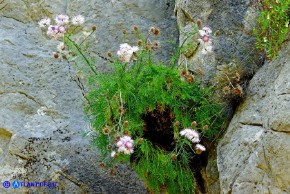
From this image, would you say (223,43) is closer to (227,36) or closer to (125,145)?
(227,36)

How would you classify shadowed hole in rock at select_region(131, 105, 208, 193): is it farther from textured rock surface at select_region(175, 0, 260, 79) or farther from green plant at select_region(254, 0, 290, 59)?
green plant at select_region(254, 0, 290, 59)

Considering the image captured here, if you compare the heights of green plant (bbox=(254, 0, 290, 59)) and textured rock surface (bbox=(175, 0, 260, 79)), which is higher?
textured rock surface (bbox=(175, 0, 260, 79))

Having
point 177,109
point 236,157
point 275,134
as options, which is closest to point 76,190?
point 177,109

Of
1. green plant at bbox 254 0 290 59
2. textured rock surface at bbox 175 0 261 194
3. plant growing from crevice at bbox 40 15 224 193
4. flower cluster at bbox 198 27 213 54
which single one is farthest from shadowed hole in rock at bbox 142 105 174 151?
green plant at bbox 254 0 290 59

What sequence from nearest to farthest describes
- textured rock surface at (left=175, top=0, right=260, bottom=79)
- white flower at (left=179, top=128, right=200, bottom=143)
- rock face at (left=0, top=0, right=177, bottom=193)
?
white flower at (left=179, top=128, right=200, bottom=143) → textured rock surface at (left=175, top=0, right=260, bottom=79) → rock face at (left=0, top=0, right=177, bottom=193)

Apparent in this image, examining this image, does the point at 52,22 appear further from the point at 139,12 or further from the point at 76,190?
the point at 76,190

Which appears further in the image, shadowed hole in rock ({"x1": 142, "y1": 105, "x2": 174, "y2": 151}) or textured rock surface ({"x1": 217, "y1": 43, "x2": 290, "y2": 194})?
shadowed hole in rock ({"x1": 142, "y1": 105, "x2": 174, "y2": 151})

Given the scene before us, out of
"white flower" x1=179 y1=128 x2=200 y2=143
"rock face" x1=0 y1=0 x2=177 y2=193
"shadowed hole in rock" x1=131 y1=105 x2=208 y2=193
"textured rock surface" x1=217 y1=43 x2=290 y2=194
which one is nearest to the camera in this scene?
"textured rock surface" x1=217 y1=43 x2=290 y2=194

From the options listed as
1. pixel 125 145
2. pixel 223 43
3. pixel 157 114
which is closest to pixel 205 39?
pixel 223 43
